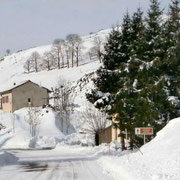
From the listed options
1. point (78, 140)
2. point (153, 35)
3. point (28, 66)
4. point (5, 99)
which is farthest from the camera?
point (28, 66)

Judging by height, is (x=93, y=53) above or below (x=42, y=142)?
above

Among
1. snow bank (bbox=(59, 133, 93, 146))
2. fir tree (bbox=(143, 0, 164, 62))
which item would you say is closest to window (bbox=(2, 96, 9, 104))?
snow bank (bbox=(59, 133, 93, 146))

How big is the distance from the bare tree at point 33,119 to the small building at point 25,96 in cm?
633

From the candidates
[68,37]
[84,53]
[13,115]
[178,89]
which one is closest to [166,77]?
[178,89]

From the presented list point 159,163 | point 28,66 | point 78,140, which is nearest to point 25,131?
point 78,140

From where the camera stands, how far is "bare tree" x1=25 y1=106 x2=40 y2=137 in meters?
73.0

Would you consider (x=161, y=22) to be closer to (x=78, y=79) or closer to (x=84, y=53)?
(x=78, y=79)

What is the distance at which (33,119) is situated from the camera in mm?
76062

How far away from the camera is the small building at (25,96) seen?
3428 inches

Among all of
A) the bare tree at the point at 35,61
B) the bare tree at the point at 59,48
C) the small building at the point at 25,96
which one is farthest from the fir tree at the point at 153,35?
the bare tree at the point at 59,48

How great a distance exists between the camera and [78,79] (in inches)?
4628

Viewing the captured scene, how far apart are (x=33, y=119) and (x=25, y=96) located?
13.0 m

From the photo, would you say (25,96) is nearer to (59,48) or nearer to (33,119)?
(33,119)

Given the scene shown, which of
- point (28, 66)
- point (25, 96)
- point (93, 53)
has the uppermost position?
point (93, 53)
